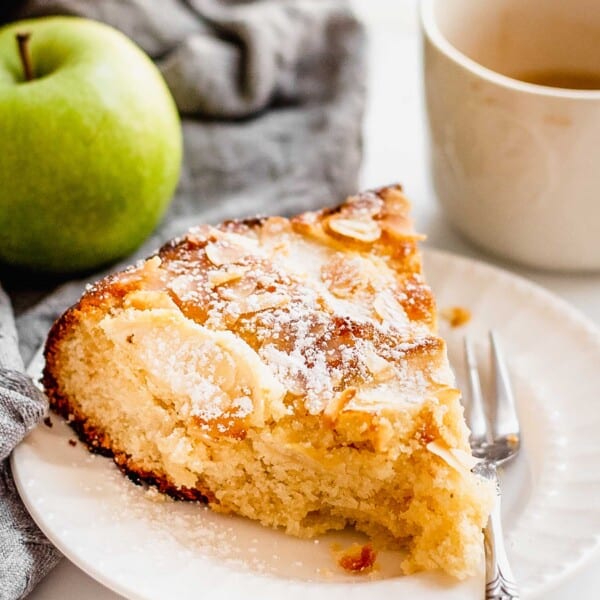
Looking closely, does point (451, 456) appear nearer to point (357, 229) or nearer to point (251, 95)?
point (357, 229)

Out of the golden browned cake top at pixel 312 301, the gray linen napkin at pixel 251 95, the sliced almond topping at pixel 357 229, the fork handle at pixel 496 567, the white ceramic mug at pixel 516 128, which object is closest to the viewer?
the fork handle at pixel 496 567

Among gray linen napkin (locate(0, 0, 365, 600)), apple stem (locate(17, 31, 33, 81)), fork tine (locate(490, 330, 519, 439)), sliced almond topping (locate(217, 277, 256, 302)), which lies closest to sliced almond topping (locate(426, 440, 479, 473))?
fork tine (locate(490, 330, 519, 439))

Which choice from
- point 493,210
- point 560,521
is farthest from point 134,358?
point 493,210

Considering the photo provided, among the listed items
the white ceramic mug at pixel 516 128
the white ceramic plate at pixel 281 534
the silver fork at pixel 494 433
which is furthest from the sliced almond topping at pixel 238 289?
the white ceramic mug at pixel 516 128

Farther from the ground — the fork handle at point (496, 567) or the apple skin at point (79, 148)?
the apple skin at point (79, 148)

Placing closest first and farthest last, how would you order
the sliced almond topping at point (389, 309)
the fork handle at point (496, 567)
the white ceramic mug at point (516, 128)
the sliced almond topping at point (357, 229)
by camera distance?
the fork handle at point (496, 567) → the sliced almond topping at point (389, 309) → the sliced almond topping at point (357, 229) → the white ceramic mug at point (516, 128)

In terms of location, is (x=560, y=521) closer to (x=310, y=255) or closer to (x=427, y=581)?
(x=427, y=581)

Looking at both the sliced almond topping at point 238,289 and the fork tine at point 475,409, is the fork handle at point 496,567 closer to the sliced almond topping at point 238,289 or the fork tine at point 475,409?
the fork tine at point 475,409
